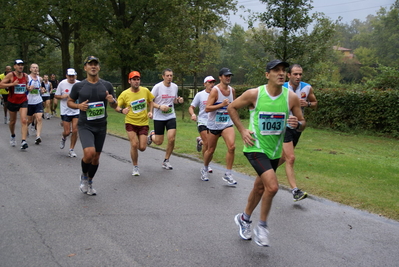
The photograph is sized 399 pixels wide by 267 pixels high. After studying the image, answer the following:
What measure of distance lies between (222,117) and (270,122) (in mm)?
3494

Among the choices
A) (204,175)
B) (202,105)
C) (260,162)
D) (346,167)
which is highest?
(202,105)

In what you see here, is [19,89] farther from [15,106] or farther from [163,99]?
[163,99]

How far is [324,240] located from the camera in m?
5.17

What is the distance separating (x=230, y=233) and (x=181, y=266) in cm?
117

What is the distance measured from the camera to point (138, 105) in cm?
905

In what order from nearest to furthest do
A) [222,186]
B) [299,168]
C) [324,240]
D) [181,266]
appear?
[181,266], [324,240], [222,186], [299,168]

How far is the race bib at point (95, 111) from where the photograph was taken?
6996 mm

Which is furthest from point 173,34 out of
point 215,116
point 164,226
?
point 164,226

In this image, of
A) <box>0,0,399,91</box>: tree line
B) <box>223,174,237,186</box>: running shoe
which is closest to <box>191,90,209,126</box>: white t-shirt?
<box>223,174,237,186</box>: running shoe

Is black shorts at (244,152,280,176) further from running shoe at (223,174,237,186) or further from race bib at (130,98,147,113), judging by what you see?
race bib at (130,98,147,113)

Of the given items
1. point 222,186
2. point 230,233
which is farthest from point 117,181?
point 230,233

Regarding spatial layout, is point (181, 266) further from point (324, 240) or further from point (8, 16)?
point (8, 16)

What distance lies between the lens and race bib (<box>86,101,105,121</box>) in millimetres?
6996

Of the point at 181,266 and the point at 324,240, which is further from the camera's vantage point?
the point at 324,240
